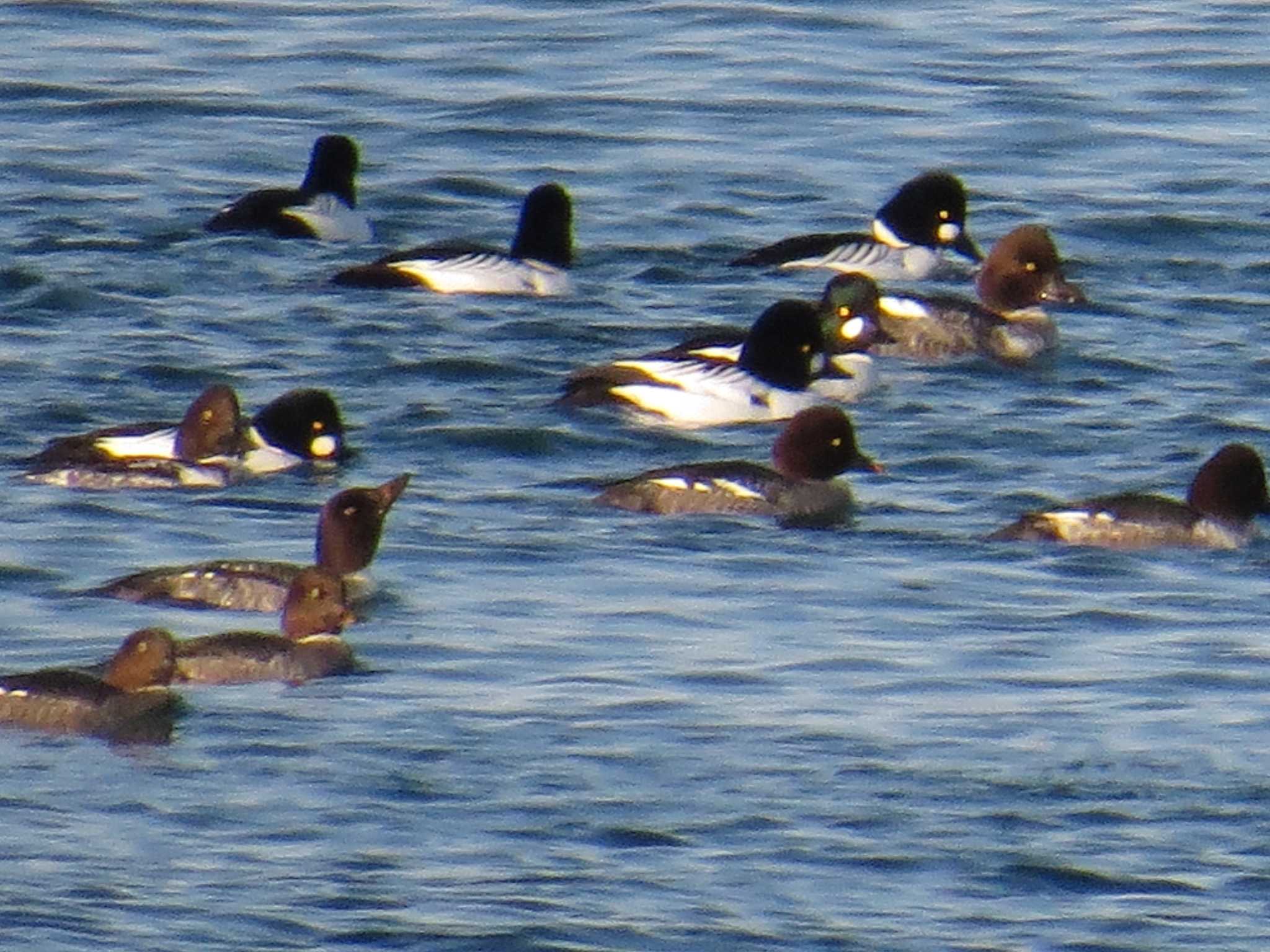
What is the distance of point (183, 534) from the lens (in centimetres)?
1388

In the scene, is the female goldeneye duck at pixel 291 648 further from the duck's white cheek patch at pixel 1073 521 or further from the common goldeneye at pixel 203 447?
the duck's white cheek patch at pixel 1073 521

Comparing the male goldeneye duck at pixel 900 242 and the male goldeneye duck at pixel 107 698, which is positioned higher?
the male goldeneye duck at pixel 900 242

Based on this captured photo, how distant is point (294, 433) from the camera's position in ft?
49.0

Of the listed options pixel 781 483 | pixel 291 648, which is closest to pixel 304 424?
pixel 781 483

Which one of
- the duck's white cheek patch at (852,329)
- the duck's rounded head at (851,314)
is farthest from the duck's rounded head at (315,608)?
the duck's white cheek patch at (852,329)

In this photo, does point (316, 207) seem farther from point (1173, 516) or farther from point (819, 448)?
point (1173, 516)

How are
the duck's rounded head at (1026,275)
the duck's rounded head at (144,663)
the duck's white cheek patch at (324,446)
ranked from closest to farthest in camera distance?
the duck's rounded head at (144,663), the duck's white cheek patch at (324,446), the duck's rounded head at (1026,275)

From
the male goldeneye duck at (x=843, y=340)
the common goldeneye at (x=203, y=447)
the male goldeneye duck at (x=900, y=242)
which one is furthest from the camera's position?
the male goldeneye duck at (x=900, y=242)

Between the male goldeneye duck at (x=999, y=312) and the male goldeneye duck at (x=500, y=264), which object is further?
the male goldeneye duck at (x=500, y=264)

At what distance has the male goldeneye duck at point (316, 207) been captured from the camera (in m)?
19.3

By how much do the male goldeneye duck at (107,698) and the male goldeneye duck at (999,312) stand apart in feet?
22.9

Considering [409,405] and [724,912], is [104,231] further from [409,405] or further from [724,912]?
[724,912]

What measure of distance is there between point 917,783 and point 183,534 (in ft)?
13.5

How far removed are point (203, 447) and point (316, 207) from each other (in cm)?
523
